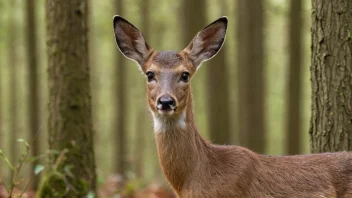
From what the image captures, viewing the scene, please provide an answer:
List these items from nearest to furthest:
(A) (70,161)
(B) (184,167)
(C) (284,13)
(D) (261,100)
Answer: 1. (B) (184,167)
2. (A) (70,161)
3. (D) (261,100)
4. (C) (284,13)

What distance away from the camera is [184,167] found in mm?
7996

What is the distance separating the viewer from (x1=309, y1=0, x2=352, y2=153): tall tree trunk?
8.98 m

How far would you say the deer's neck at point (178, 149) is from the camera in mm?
8008

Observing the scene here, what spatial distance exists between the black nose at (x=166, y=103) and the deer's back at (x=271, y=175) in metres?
0.89

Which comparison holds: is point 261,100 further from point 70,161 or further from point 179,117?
point 179,117

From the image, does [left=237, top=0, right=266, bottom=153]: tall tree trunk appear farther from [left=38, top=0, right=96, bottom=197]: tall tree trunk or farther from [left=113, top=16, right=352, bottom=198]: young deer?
[left=113, top=16, right=352, bottom=198]: young deer

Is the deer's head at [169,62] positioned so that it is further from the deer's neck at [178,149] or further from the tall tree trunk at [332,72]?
the tall tree trunk at [332,72]

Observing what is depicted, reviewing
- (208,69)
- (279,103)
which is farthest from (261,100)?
(279,103)

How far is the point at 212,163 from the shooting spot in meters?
8.08

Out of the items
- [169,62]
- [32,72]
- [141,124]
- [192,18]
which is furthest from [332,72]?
[141,124]

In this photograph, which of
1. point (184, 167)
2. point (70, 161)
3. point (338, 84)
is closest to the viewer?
point (184, 167)

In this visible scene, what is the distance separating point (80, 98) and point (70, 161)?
92cm

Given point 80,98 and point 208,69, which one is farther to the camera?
point 208,69

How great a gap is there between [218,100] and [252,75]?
149 centimetres
